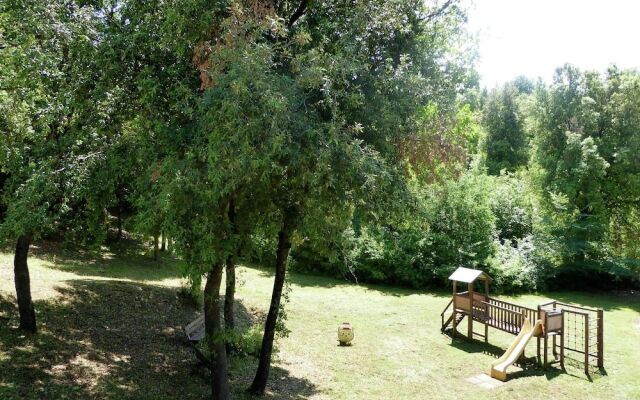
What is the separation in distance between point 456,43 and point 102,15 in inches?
260

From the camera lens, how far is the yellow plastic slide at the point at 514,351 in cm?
1149

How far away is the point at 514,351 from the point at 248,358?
20.6 ft

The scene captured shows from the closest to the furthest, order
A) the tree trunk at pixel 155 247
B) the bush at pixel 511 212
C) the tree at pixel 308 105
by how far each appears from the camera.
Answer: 1. the tree at pixel 308 105
2. the tree trunk at pixel 155 247
3. the bush at pixel 511 212

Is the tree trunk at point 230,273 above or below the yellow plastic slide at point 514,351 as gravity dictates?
above

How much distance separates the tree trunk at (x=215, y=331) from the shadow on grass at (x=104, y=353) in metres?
0.78

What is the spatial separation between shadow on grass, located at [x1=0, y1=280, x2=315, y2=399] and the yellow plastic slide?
4.38m

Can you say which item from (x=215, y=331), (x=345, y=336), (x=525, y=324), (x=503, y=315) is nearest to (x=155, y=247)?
(x=345, y=336)

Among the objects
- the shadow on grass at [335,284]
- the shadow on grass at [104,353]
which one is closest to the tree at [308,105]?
the shadow on grass at [104,353]

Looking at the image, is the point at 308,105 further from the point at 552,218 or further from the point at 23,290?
the point at 552,218

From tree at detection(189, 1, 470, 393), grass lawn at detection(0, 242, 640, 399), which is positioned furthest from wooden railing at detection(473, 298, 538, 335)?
tree at detection(189, 1, 470, 393)

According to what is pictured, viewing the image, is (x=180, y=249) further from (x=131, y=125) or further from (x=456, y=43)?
(x=456, y=43)

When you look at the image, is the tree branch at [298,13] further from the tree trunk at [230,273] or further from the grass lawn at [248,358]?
the grass lawn at [248,358]

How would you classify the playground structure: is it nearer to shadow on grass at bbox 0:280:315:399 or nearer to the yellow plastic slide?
Answer: the yellow plastic slide

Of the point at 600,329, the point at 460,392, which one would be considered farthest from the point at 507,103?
the point at 460,392
